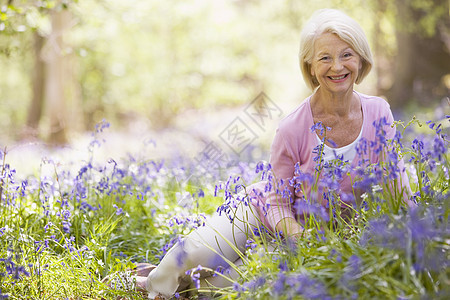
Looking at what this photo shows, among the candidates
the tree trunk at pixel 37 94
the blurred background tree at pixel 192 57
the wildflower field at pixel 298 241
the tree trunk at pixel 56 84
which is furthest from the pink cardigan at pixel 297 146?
the tree trunk at pixel 37 94

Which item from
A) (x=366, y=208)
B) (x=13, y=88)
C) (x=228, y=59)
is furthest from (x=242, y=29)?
(x=366, y=208)

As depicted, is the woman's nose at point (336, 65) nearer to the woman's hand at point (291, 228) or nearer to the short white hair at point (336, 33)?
the short white hair at point (336, 33)

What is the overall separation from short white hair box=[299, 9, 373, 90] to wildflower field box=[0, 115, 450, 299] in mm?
527

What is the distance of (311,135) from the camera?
3.04 metres

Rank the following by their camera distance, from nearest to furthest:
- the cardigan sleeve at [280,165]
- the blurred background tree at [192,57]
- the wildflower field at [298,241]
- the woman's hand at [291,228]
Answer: the wildflower field at [298,241]
the woman's hand at [291,228]
the cardigan sleeve at [280,165]
the blurred background tree at [192,57]

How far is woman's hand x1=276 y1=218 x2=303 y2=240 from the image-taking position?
2.68 m

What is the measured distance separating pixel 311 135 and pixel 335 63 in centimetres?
43

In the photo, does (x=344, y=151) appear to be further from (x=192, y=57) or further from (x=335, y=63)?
(x=192, y=57)

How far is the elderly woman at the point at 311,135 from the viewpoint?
2.95 meters

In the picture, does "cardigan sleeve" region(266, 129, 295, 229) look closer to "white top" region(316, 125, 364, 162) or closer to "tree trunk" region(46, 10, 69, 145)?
"white top" region(316, 125, 364, 162)

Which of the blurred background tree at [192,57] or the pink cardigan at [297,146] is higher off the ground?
the blurred background tree at [192,57]

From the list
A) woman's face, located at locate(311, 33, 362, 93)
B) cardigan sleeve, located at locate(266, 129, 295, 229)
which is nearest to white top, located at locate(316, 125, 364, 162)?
cardigan sleeve, located at locate(266, 129, 295, 229)

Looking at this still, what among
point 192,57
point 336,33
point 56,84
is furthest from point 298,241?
point 192,57

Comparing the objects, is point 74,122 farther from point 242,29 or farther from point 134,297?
point 134,297
